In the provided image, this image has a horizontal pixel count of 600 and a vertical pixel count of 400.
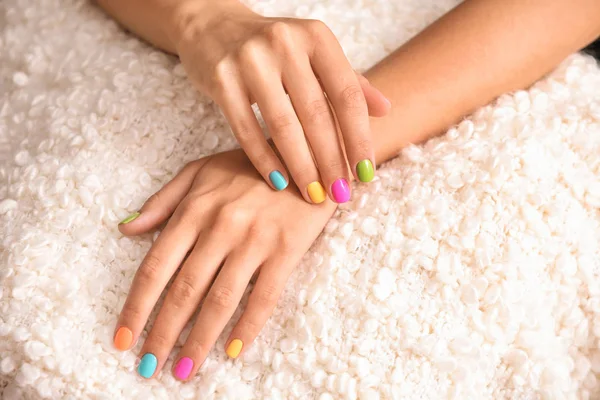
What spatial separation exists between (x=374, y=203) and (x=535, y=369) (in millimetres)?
284

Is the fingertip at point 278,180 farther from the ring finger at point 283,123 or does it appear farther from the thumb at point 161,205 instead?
the thumb at point 161,205

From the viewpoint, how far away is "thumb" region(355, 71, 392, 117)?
2.65ft

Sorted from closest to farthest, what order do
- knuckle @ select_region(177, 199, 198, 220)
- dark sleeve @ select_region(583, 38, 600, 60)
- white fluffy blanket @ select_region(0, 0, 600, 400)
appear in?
white fluffy blanket @ select_region(0, 0, 600, 400), knuckle @ select_region(177, 199, 198, 220), dark sleeve @ select_region(583, 38, 600, 60)

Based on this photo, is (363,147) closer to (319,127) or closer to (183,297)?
(319,127)

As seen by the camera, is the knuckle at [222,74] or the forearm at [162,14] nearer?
the knuckle at [222,74]

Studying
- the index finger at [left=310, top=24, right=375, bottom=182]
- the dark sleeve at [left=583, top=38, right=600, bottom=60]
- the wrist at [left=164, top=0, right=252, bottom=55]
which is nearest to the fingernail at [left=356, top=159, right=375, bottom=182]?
the index finger at [left=310, top=24, right=375, bottom=182]

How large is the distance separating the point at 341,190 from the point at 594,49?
567 mm

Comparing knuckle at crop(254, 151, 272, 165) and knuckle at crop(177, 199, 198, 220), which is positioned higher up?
knuckle at crop(254, 151, 272, 165)

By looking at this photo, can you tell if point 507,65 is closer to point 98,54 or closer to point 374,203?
point 374,203

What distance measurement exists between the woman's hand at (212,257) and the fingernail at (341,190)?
0.10 ft

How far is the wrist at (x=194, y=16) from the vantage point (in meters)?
0.89

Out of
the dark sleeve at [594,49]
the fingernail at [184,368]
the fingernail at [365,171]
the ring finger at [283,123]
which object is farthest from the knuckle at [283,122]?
the dark sleeve at [594,49]

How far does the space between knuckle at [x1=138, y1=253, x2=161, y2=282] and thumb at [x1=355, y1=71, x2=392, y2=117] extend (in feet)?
1.18

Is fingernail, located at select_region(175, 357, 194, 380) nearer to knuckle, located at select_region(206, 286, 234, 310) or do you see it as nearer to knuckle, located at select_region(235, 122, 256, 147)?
knuckle, located at select_region(206, 286, 234, 310)
